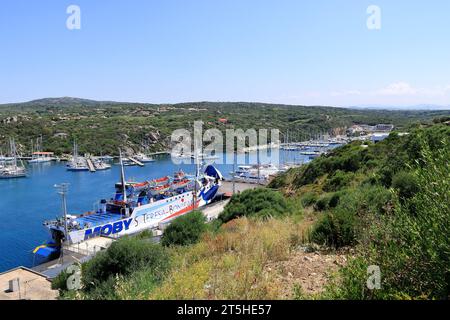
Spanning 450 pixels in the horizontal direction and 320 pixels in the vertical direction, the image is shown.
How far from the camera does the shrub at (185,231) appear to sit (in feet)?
34.7

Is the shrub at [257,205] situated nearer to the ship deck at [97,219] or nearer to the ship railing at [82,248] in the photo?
the ship railing at [82,248]

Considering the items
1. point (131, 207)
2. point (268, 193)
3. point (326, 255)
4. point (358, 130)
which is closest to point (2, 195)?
point (131, 207)

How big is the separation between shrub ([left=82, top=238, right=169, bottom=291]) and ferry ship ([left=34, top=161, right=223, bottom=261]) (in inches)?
679

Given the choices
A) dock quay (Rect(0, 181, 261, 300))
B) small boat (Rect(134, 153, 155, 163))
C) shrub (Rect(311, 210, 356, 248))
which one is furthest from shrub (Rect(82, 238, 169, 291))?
small boat (Rect(134, 153, 155, 163))

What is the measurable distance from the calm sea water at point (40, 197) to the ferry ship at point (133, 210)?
2.05m

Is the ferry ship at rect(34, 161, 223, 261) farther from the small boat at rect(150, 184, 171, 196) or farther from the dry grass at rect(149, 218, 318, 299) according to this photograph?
the dry grass at rect(149, 218, 318, 299)

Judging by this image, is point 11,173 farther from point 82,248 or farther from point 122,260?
point 122,260

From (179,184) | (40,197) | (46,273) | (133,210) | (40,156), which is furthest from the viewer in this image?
(40,156)

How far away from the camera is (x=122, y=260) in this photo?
7387mm

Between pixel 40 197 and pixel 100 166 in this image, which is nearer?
pixel 40 197

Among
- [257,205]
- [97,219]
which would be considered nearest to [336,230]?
[257,205]

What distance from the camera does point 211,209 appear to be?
105 feet

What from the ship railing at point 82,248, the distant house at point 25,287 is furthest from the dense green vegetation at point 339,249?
the ship railing at point 82,248

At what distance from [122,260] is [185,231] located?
3702 millimetres
